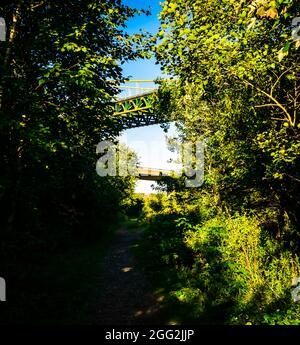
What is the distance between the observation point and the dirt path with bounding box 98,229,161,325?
8148 millimetres

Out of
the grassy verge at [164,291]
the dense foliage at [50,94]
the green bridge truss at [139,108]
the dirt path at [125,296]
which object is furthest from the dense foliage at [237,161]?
the green bridge truss at [139,108]

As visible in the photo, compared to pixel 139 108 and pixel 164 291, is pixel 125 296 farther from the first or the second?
pixel 139 108

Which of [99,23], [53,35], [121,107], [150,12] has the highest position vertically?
[121,107]

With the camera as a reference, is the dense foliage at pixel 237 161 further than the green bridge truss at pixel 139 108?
No

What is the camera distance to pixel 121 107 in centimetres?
4069

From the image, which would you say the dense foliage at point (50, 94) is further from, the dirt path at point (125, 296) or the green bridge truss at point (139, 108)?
the green bridge truss at point (139, 108)

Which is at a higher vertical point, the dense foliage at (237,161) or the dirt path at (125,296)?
the dense foliage at (237,161)

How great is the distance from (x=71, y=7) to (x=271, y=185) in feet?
30.5

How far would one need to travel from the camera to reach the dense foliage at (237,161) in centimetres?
723

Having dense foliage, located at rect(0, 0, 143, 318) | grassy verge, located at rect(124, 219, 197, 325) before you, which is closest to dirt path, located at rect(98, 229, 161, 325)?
grassy verge, located at rect(124, 219, 197, 325)

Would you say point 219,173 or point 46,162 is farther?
point 219,173

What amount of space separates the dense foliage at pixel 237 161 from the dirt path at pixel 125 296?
1135 millimetres
